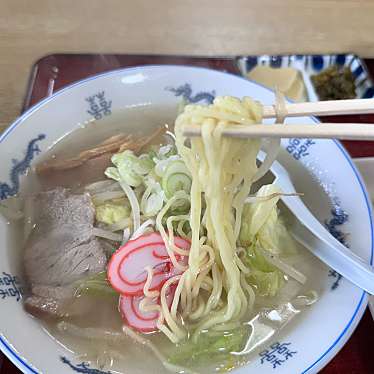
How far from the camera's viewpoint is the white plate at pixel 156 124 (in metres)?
1.15

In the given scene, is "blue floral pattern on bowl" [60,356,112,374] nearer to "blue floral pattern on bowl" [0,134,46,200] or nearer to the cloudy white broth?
the cloudy white broth

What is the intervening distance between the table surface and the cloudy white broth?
90 centimetres

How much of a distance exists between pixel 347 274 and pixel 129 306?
1.87 feet

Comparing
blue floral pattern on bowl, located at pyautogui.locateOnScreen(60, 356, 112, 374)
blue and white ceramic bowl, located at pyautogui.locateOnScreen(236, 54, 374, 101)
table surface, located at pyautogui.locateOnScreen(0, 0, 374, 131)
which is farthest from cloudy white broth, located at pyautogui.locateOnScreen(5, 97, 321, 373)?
table surface, located at pyautogui.locateOnScreen(0, 0, 374, 131)

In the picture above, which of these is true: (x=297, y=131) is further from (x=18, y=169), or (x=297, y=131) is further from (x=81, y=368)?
(x=18, y=169)

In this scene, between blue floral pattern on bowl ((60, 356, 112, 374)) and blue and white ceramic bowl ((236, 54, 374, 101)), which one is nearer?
blue floral pattern on bowl ((60, 356, 112, 374))

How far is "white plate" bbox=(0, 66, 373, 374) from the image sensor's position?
1146mm

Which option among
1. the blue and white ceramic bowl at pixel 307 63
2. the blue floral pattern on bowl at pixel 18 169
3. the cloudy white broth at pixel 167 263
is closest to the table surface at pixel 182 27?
the blue and white ceramic bowl at pixel 307 63

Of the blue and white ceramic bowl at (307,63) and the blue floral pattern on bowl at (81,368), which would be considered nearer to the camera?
the blue floral pattern on bowl at (81,368)

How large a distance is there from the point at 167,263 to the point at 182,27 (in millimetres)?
1405

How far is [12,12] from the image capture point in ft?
7.61

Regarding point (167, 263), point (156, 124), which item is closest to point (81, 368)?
point (167, 263)

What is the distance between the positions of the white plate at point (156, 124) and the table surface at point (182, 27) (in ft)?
Result: 1.93

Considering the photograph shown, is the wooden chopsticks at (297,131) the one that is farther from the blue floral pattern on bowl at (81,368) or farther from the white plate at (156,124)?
the blue floral pattern on bowl at (81,368)
